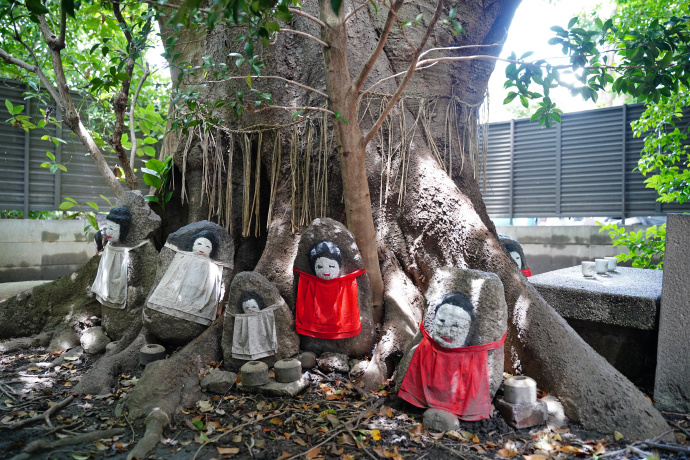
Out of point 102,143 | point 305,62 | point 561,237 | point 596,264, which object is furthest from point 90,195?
point 561,237

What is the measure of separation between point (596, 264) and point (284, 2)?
3920mm

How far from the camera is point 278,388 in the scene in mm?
2895

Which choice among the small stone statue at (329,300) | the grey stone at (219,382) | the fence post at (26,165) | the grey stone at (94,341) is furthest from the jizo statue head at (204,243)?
the fence post at (26,165)

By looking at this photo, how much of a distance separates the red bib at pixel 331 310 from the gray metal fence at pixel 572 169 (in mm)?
6041

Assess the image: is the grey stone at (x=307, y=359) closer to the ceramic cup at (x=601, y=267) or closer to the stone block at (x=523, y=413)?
the stone block at (x=523, y=413)

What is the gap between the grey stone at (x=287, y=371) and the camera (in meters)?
2.94

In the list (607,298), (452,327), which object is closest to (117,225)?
(452,327)

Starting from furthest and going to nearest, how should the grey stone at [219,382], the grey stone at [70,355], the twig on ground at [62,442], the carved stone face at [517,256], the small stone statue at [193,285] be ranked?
1. the carved stone face at [517,256]
2. the grey stone at [70,355]
3. the small stone statue at [193,285]
4. the grey stone at [219,382]
5. the twig on ground at [62,442]

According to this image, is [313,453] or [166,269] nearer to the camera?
[313,453]

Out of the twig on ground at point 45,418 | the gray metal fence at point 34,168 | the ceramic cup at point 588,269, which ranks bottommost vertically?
the twig on ground at point 45,418

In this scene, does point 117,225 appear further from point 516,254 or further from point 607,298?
point 607,298

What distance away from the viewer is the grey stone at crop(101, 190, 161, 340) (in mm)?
4129

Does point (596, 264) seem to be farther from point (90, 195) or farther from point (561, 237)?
point (90, 195)

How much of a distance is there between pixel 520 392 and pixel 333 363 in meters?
1.31
